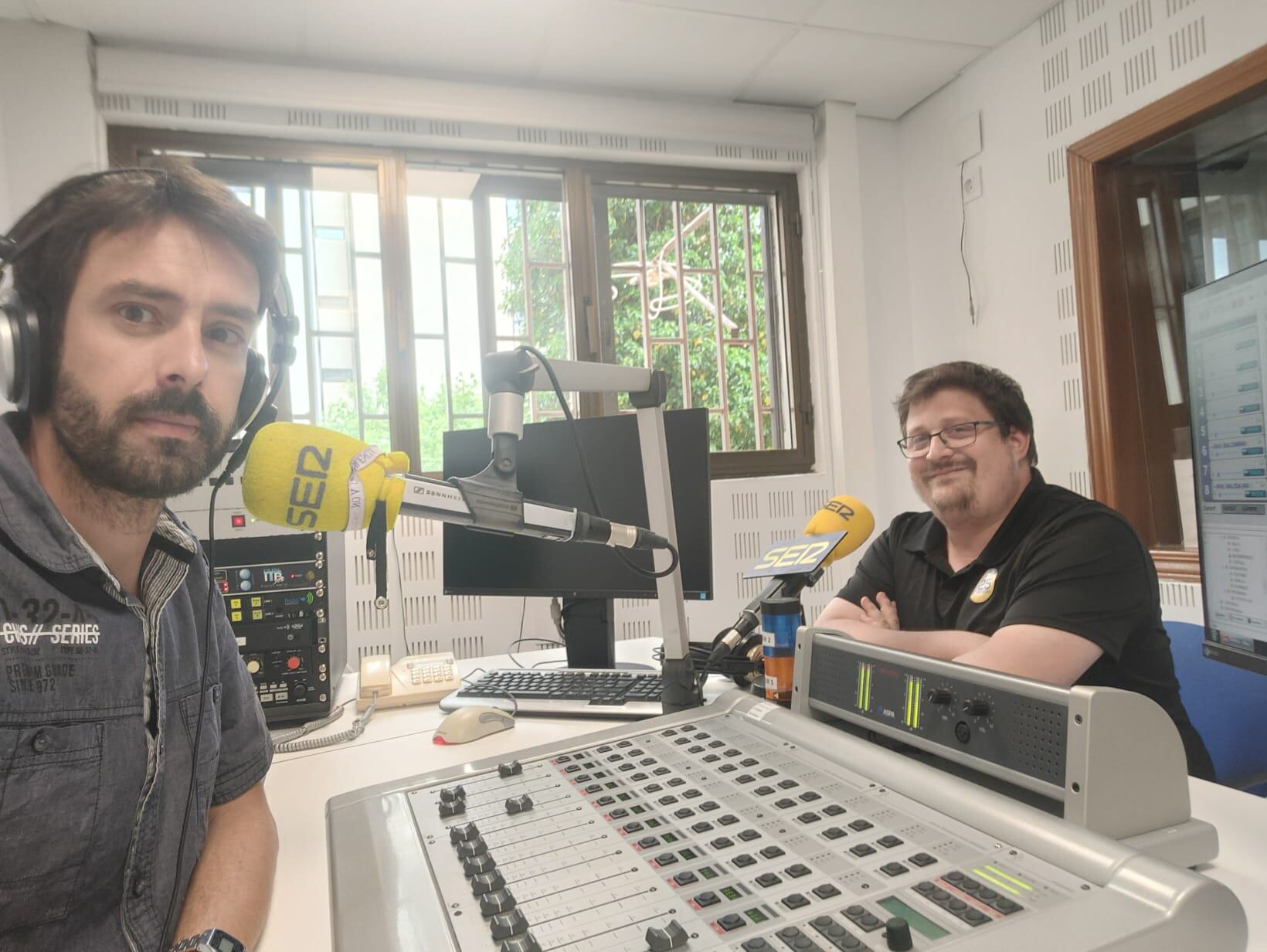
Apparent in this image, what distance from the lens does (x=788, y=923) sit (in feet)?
1.71

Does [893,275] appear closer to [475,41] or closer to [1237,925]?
[475,41]

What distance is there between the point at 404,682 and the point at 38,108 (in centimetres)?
235

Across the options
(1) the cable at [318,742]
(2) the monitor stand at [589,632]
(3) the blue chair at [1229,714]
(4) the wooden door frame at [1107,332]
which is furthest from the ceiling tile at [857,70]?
(1) the cable at [318,742]

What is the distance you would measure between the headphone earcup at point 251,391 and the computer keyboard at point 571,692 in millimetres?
658

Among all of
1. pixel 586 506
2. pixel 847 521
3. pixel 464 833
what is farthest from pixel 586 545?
pixel 464 833

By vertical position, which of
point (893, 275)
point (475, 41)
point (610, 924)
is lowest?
point (610, 924)

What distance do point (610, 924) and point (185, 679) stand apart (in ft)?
2.04

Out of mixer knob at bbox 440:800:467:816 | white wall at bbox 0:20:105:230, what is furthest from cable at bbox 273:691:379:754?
white wall at bbox 0:20:105:230

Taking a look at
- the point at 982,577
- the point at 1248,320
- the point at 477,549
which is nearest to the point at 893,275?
the point at 982,577

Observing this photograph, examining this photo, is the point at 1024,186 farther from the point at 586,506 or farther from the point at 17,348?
the point at 17,348

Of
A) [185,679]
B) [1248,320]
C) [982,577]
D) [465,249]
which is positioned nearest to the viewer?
[1248,320]

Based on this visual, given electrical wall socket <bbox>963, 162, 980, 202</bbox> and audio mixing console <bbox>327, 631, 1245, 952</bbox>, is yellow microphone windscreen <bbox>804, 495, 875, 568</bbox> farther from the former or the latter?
electrical wall socket <bbox>963, 162, 980, 202</bbox>

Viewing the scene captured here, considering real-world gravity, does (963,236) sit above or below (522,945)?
above

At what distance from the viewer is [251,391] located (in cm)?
94
